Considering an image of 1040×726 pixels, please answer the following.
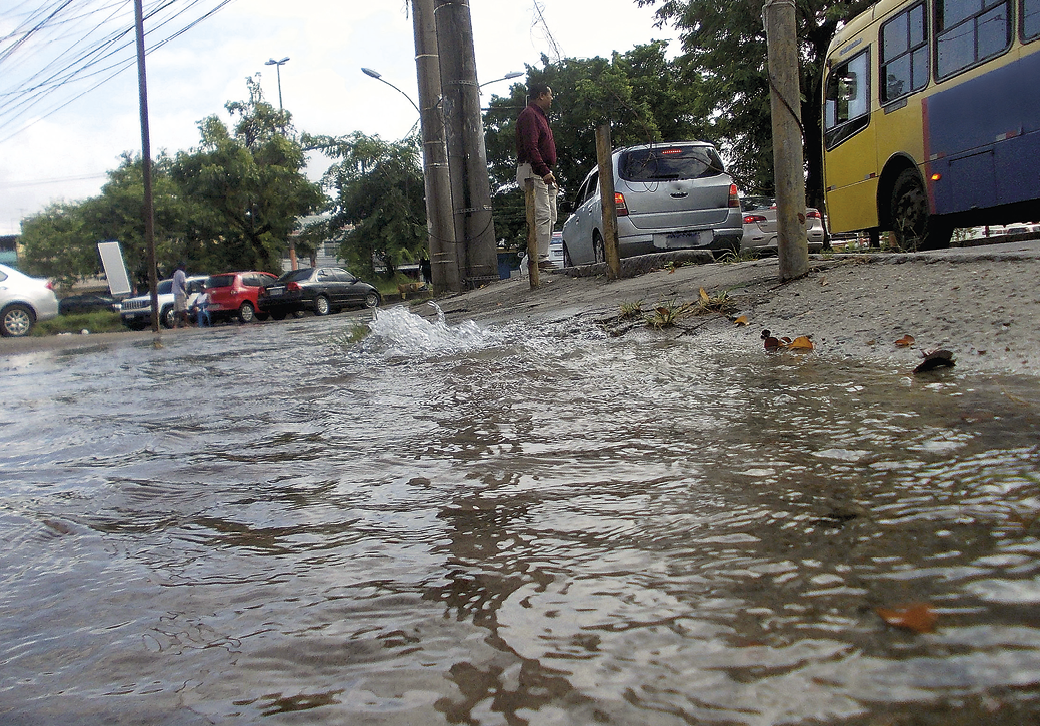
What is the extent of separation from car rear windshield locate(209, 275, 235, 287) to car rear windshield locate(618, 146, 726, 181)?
625 inches

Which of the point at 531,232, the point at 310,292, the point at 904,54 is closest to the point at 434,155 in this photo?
the point at 531,232

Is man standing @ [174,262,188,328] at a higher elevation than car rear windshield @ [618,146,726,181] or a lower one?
lower

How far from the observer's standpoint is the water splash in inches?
213

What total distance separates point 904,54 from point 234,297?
61.3 feet

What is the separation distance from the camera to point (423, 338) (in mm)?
6008

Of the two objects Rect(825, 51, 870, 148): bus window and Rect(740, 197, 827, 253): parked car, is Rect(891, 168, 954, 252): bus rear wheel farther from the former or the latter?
Rect(740, 197, 827, 253): parked car

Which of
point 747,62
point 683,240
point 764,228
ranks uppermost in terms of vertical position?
point 747,62

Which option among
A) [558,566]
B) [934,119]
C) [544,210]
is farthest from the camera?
[544,210]

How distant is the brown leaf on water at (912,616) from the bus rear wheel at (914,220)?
21.6 feet

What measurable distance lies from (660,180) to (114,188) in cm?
3821

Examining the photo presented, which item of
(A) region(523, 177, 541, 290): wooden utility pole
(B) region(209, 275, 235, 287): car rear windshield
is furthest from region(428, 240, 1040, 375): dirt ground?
(B) region(209, 275, 235, 287): car rear windshield

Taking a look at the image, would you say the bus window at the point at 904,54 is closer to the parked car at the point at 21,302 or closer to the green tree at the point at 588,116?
the parked car at the point at 21,302

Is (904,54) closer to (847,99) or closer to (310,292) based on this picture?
(847,99)

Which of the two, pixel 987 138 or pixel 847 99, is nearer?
pixel 987 138
